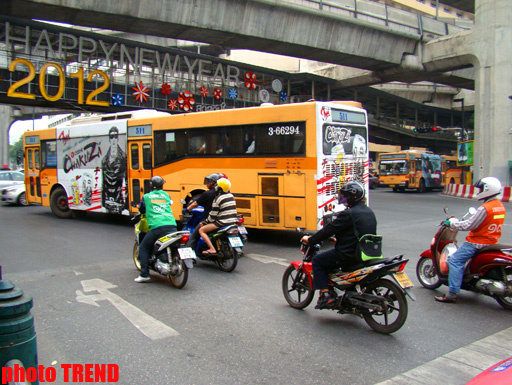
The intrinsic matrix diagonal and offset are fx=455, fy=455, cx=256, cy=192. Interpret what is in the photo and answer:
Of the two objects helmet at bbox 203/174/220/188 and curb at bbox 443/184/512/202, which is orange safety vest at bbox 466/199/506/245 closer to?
helmet at bbox 203/174/220/188

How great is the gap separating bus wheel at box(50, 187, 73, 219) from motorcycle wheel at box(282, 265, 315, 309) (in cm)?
1087

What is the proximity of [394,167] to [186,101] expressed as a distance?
15.2m

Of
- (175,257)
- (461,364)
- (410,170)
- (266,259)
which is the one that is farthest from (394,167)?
(461,364)

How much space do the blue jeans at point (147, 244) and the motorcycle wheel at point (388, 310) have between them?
3.30 metres

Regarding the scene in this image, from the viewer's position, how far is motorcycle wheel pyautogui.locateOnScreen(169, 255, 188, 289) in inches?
258

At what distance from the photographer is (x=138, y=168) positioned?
12891mm

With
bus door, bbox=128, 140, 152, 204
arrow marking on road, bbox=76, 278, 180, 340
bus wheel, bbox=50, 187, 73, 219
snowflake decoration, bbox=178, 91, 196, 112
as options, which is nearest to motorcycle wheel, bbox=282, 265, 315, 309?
arrow marking on road, bbox=76, 278, 180, 340

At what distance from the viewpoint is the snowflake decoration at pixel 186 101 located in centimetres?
2858

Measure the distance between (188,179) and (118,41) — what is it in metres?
17.0

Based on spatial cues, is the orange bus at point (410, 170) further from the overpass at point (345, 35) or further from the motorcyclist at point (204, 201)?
the motorcyclist at point (204, 201)

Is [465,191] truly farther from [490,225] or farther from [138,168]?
[490,225]

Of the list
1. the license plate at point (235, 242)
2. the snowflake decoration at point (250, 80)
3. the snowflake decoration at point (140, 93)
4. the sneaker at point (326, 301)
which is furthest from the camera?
the snowflake decoration at point (250, 80)

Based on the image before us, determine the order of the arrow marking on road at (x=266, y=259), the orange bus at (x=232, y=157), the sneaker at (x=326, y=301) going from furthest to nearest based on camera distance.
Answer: the orange bus at (x=232, y=157) → the arrow marking on road at (x=266, y=259) → the sneaker at (x=326, y=301)

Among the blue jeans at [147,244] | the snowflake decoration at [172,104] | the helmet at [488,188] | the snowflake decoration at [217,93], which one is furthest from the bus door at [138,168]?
the snowflake decoration at [217,93]
